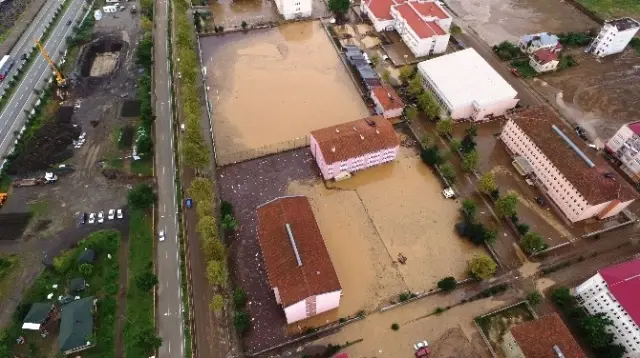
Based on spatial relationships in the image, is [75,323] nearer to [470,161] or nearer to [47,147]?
[47,147]

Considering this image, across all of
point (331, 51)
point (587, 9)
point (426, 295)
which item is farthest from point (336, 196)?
point (587, 9)

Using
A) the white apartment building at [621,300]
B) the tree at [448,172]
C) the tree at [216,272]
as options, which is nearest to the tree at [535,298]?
the white apartment building at [621,300]

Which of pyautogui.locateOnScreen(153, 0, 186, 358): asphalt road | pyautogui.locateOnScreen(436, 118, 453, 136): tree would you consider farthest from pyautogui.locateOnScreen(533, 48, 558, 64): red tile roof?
pyautogui.locateOnScreen(153, 0, 186, 358): asphalt road

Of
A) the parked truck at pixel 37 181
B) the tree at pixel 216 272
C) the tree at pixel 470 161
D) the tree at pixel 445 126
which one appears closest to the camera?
the tree at pixel 216 272

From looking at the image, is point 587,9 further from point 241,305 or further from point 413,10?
point 241,305

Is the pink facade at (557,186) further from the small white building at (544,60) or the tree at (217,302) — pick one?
the tree at (217,302)

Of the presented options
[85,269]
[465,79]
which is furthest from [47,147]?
[465,79]

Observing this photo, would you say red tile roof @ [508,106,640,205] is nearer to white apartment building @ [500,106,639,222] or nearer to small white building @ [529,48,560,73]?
white apartment building @ [500,106,639,222]
